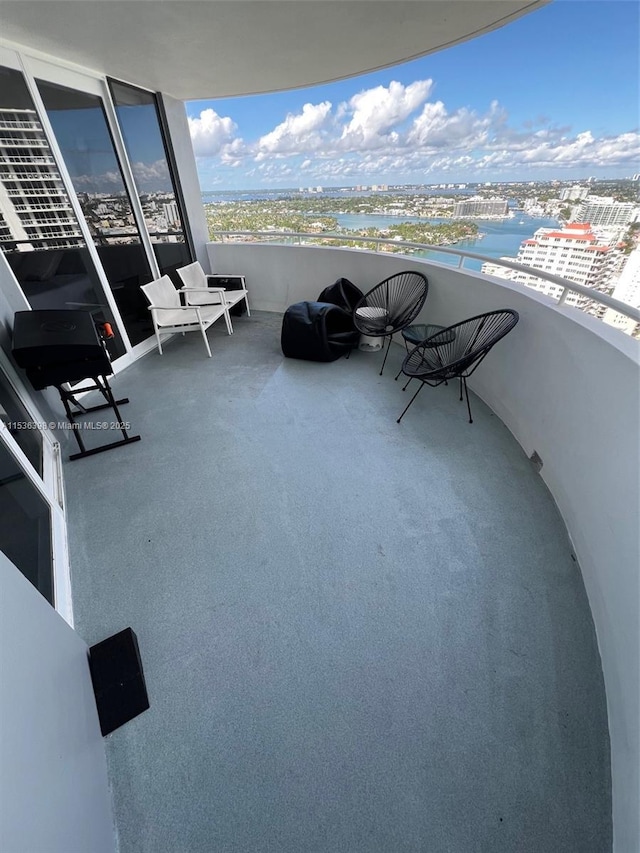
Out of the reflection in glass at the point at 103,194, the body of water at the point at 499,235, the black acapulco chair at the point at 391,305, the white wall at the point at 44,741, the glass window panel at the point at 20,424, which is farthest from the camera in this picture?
the black acapulco chair at the point at 391,305

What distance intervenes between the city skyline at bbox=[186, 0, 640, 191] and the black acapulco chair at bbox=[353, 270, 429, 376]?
2.75 feet

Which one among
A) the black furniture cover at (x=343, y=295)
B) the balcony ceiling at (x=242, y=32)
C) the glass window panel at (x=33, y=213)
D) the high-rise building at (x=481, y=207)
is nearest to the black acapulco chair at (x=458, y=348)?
the high-rise building at (x=481, y=207)

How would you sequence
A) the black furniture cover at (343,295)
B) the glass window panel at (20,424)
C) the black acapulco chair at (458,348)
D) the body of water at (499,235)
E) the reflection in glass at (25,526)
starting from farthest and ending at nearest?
the black furniture cover at (343,295) < the black acapulco chair at (458,348) < the body of water at (499,235) < the glass window panel at (20,424) < the reflection in glass at (25,526)

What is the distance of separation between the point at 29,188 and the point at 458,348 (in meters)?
3.52

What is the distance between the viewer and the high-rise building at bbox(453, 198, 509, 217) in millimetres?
2228

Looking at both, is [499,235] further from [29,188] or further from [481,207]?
[29,188]

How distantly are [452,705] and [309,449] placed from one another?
59.9 inches

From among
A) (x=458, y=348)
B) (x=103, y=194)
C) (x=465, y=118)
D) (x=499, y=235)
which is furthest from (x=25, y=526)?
(x=465, y=118)

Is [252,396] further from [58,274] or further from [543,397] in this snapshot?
[543,397]

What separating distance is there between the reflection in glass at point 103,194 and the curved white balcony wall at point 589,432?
3028mm

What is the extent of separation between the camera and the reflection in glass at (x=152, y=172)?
3.13m

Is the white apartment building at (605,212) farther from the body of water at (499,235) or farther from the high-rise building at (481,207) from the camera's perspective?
the high-rise building at (481,207)

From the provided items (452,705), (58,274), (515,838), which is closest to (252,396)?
(58,274)

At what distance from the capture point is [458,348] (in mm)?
2586
